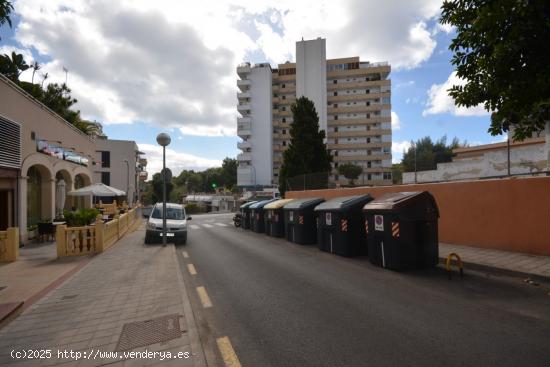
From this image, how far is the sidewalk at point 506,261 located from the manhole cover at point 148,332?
691 cm

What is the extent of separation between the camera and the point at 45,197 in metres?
16.4

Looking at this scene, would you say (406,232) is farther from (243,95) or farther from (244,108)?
(243,95)

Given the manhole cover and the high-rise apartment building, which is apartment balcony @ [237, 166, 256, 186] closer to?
the high-rise apartment building

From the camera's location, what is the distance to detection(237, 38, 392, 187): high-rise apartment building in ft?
223

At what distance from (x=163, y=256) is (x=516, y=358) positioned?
9.00 meters

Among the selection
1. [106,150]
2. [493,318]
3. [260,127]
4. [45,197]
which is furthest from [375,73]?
[493,318]

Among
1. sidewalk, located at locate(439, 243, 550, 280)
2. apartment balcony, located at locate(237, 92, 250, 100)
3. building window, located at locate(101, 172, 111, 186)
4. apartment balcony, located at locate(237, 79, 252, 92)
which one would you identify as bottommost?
sidewalk, located at locate(439, 243, 550, 280)

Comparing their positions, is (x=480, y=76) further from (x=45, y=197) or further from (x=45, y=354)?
(x=45, y=197)

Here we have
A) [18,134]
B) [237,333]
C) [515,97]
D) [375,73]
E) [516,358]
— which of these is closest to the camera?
[516,358]

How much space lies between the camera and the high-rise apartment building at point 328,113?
6794 cm

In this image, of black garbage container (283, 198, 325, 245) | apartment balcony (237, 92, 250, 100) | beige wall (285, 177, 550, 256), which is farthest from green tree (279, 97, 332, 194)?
apartment balcony (237, 92, 250, 100)

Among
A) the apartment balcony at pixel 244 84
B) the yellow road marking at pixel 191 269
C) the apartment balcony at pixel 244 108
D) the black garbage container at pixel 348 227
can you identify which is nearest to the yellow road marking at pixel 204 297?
the yellow road marking at pixel 191 269

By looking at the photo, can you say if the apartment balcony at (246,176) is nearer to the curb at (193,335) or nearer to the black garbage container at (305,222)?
the black garbage container at (305,222)

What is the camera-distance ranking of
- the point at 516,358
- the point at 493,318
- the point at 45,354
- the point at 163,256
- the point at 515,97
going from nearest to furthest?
the point at 516,358 → the point at 45,354 → the point at 493,318 → the point at 515,97 → the point at 163,256
